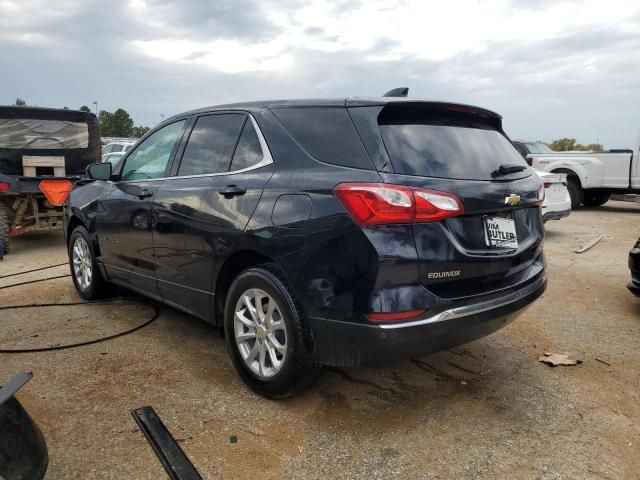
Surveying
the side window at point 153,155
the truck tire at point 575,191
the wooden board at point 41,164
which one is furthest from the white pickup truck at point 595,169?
the side window at point 153,155

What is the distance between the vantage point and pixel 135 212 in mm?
4266

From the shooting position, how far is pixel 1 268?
7.13 meters

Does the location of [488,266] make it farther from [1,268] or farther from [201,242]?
[1,268]

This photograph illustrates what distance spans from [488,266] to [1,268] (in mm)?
6672

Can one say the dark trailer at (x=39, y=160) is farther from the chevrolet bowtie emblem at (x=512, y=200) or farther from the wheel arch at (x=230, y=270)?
the chevrolet bowtie emblem at (x=512, y=200)

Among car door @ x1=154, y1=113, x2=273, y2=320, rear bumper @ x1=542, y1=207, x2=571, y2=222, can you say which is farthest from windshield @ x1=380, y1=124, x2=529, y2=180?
rear bumper @ x1=542, y1=207, x2=571, y2=222

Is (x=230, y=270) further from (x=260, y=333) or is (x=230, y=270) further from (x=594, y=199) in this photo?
(x=594, y=199)

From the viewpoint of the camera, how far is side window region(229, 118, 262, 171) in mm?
3309

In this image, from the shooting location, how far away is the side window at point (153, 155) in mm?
4148

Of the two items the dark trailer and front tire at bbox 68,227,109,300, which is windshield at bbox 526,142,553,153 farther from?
front tire at bbox 68,227,109,300

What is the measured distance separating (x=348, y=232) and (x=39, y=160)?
26.4ft

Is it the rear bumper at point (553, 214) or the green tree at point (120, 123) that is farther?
the green tree at point (120, 123)

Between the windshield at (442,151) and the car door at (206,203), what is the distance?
0.78m

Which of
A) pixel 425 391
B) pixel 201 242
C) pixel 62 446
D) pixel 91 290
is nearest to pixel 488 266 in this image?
pixel 425 391
